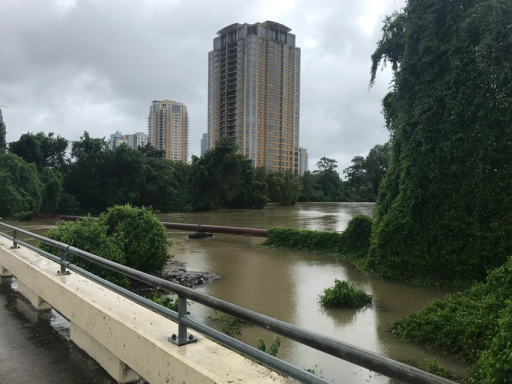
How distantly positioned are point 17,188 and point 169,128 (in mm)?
77697

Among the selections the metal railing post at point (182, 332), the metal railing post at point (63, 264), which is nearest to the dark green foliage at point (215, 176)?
the metal railing post at point (63, 264)

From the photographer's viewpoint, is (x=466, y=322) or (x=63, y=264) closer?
(x=63, y=264)

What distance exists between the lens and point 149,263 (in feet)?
34.7

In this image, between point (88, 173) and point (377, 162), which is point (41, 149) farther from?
point (377, 162)

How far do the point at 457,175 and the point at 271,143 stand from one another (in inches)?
3682

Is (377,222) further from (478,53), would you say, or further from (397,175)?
(478,53)

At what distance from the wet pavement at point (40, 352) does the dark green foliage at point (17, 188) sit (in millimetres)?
31219

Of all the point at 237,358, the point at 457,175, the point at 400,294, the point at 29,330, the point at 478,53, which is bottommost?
the point at 400,294

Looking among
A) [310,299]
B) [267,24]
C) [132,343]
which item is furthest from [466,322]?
[267,24]

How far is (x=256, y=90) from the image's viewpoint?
97.8 metres

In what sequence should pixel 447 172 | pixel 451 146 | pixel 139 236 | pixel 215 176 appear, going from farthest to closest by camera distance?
pixel 215 176 < pixel 139 236 < pixel 447 172 < pixel 451 146

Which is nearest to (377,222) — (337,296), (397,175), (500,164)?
(397,175)

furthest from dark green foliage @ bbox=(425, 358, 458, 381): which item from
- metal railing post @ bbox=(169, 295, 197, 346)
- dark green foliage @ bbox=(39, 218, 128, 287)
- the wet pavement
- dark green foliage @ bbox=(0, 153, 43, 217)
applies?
dark green foliage @ bbox=(0, 153, 43, 217)

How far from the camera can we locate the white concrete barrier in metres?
2.46
